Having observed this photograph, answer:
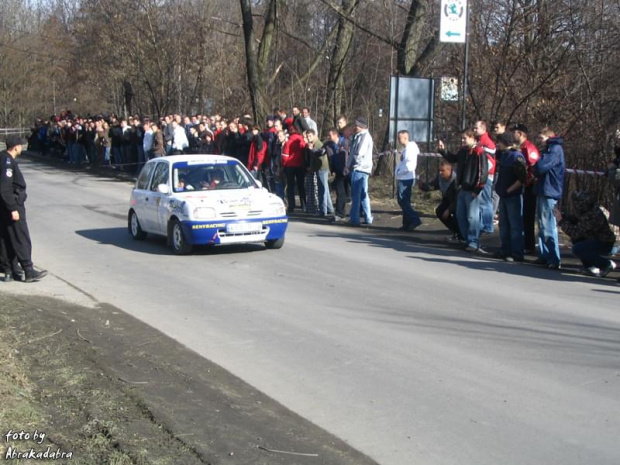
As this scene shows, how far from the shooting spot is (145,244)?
50.4 feet

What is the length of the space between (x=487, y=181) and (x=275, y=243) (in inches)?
153

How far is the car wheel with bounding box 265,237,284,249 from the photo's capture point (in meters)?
14.2

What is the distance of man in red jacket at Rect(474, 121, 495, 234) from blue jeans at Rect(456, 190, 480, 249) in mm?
841

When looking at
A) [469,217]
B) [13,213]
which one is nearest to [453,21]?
[469,217]

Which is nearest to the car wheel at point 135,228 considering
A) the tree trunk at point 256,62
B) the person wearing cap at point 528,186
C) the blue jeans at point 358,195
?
the blue jeans at point 358,195

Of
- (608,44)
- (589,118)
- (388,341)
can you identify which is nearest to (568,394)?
(388,341)

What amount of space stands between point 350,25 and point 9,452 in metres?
24.7

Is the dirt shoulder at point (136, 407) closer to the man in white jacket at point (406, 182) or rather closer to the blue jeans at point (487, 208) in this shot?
the blue jeans at point (487, 208)

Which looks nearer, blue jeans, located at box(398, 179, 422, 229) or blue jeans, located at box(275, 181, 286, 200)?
blue jeans, located at box(398, 179, 422, 229)

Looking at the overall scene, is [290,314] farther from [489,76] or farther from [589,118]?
[489,76]

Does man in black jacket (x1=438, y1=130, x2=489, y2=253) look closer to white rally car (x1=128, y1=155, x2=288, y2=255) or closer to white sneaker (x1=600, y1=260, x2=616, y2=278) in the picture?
white sneaker (x1=600, y1=260, x2=616, y2=278)

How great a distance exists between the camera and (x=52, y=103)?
229 feet

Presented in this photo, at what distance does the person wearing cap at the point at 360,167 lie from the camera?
1708 cm

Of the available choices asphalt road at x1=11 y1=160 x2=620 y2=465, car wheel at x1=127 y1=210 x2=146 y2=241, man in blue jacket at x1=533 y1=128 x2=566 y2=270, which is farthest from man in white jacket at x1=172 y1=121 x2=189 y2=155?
man in blue jacket at x1=533 y1=128 x2=566 y2=270
